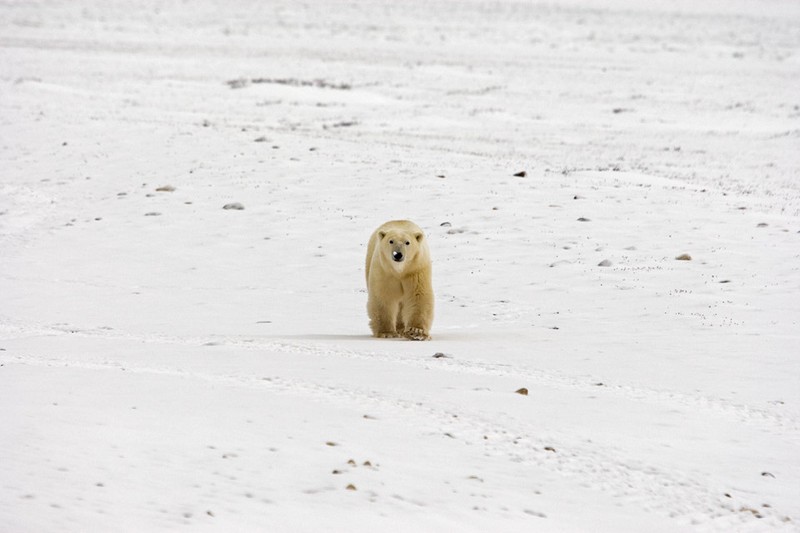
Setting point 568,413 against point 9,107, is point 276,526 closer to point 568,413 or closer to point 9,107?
point 568,413

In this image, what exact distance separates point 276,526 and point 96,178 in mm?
14169

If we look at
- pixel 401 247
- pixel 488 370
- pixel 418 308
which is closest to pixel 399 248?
pixel 401 247

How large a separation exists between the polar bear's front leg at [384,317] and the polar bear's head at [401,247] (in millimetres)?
439

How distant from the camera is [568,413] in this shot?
7.02 metres

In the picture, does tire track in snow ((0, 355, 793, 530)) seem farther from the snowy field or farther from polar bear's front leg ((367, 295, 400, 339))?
polar bear's front leg ((367, 295, 400, 339))

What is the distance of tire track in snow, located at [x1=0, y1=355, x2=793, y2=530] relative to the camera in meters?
5.57

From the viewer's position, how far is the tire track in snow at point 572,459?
5568 millimetres

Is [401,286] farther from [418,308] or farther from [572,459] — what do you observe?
[572,459]

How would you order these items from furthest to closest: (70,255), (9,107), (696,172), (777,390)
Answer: (9,107)
(696,172)
(70,255)
(777,390)

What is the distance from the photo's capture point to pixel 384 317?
31.2 feet

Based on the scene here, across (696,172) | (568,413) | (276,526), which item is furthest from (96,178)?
(276,526)

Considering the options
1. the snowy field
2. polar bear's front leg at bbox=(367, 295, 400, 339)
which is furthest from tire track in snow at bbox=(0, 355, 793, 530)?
polar bear's front leg at bbox=(367, 295, 400, 339)

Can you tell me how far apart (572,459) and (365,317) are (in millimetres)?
4960

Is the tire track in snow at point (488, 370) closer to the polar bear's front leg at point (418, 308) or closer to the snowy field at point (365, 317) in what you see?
the snowy field at point (365, 317)
